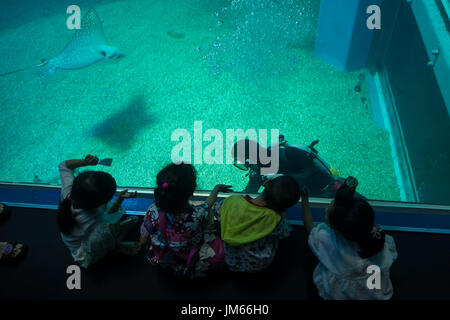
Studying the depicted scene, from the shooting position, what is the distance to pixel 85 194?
118 centimetres

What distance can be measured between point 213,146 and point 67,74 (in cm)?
370

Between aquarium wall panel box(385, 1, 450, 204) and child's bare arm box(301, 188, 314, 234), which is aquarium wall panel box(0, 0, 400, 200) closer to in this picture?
aquarium wall panel box(385, 1, 450, 204)

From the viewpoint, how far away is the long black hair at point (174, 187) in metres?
1.10

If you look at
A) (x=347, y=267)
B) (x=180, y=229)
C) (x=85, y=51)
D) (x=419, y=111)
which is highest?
(x=85, y=51)

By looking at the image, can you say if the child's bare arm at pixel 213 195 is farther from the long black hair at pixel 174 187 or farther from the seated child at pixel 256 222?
the long black hair at pixel 174 187

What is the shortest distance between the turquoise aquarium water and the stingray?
0.02 metres

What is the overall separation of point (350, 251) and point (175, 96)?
12.3 ft

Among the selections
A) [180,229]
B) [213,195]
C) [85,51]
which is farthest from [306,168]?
[85,51]

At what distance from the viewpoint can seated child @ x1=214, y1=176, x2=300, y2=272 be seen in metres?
1.16

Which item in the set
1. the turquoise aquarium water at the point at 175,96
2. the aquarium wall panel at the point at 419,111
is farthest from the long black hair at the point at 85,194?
the aquarium wall panel at the point at 419,111

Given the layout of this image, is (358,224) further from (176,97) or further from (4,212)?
(176,97)

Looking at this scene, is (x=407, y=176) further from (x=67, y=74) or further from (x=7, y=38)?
(x=7, y=38)
